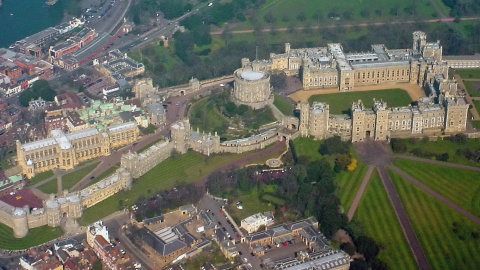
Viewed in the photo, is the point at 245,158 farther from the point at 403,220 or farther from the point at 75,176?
the point at 403,220

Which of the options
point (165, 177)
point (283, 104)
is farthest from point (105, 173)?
point (283, 104)

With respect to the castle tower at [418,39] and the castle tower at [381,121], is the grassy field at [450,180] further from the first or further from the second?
the castle tower at [418,39]

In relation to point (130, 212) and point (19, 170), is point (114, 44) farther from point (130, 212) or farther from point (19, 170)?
point (130, 212)

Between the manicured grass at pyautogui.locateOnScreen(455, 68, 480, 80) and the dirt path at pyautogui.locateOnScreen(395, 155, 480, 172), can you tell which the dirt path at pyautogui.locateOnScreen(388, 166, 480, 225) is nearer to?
the dirt path at pyautogui.locateOnScreen(395, 155, 480, 172)

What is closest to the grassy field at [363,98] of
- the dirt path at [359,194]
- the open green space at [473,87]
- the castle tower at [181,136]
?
the open green space at [473,87]

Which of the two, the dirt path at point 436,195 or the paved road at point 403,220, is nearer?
the paved road at point 403,220

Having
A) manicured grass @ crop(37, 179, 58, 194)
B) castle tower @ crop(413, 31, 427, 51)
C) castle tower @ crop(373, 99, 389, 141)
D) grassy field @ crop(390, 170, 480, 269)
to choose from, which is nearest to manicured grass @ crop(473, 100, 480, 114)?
castle tower @ crop(373, 99, 389, 141)
